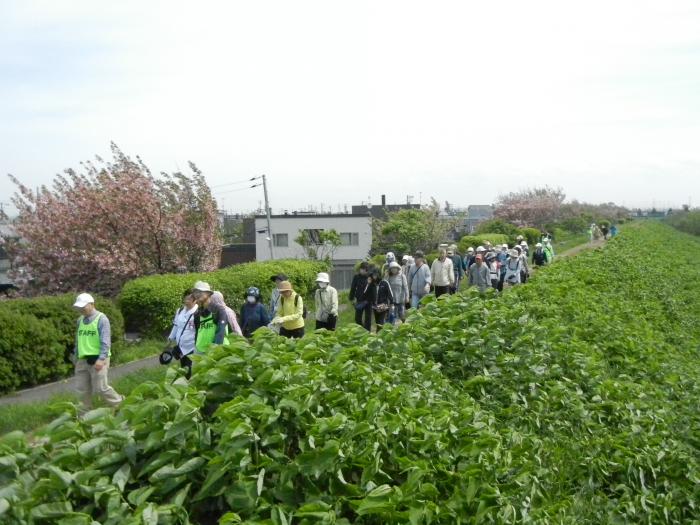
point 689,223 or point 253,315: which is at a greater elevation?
point 253,315

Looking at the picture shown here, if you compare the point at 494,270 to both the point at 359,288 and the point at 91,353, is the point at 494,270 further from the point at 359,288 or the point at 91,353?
the point at 91,353

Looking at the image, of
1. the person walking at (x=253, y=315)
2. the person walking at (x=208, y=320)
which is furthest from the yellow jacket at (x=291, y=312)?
the person walking at (x=208, y=320)

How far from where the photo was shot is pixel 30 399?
430 inches

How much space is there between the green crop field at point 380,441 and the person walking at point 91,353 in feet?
13.5

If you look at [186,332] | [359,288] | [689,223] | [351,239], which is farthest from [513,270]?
[689,223]

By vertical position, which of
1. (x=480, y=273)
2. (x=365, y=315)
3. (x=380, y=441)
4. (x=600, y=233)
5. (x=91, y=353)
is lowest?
(x=600, y=233)

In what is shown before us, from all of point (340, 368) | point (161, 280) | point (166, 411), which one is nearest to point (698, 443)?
point (340, 368)

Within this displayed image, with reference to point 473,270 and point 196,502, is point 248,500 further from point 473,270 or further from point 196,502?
point 473,270

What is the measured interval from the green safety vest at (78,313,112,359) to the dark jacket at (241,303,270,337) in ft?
6.38

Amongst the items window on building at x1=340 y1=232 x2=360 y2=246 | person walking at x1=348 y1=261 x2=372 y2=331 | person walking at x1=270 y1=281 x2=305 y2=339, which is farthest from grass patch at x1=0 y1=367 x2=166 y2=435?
window on building at x1=340 y1=232 x2=360 y2=246

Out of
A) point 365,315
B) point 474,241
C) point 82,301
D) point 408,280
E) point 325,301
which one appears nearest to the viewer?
point 82,301

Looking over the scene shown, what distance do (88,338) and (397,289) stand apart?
6.25m

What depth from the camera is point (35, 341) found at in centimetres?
→ 1185

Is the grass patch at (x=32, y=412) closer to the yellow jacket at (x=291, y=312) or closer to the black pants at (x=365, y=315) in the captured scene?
the yellow jacket at (x=291, y=312)
